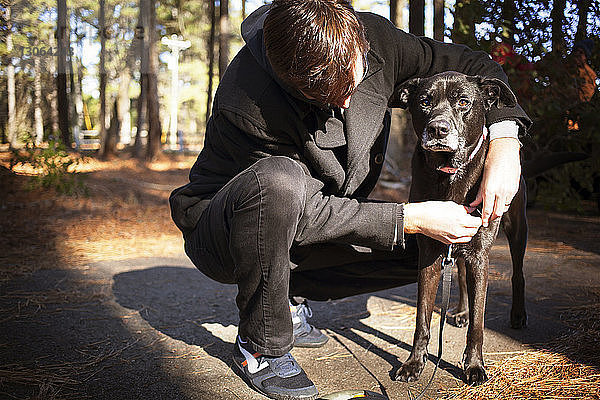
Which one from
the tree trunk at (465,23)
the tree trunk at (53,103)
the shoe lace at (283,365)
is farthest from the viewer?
the tree trunk at (53,103)

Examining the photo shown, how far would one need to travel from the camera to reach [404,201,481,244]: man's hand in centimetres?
183

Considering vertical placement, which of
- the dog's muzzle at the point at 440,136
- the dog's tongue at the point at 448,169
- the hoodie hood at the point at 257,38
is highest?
the hoodie hood at the point at 257,38

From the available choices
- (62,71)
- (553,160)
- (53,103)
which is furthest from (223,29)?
(553,160)

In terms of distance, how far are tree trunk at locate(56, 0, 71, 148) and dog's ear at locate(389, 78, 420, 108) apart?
4.70m

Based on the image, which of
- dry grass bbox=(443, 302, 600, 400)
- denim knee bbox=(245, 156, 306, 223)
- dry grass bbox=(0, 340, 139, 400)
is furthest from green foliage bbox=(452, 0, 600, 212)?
dry grass bbox=(0, 340, 139, 400)

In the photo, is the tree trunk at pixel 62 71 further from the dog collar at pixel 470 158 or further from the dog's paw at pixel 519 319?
the dog's paw at pixel 519 319

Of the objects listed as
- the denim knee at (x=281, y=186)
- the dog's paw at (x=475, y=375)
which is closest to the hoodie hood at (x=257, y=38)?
the denim knee at (x=281, y=186)

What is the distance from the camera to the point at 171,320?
2.79 m

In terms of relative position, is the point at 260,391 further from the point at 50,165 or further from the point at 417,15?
the point at 50,165

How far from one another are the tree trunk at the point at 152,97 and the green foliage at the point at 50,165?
8.08 meters

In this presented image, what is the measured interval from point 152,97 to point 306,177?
13.3 metres

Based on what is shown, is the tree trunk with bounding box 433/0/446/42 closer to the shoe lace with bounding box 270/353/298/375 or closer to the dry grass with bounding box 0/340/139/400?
the shoe lace with bounding box 270/353/298/375

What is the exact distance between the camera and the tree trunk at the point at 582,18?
11.2ft

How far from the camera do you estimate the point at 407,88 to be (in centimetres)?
227
